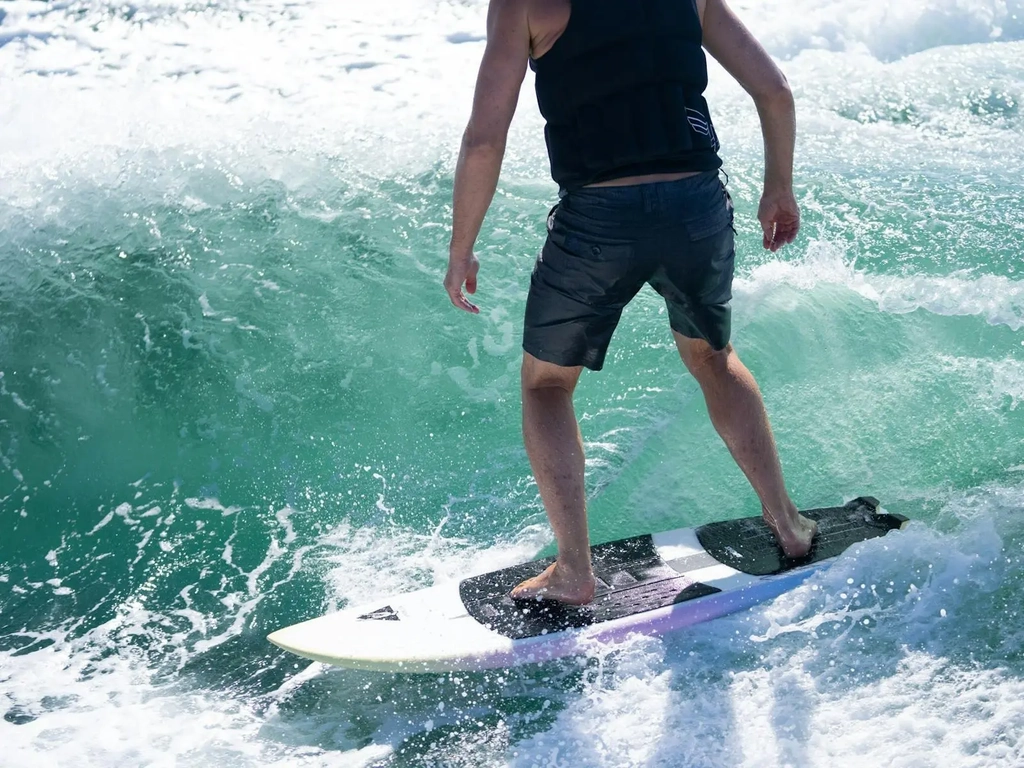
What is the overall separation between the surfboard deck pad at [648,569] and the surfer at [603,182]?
0.09 meters

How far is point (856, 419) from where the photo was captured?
Answer: 416 centimetres

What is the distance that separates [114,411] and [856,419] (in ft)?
9.98

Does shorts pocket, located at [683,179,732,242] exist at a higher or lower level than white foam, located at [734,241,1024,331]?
higher

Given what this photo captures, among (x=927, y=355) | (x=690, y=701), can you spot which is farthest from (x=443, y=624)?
(x=927, y=355)

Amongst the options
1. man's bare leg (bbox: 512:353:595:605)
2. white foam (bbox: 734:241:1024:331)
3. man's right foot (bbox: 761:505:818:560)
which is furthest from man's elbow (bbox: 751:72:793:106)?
white foam (bbox: 734:241:1024:331)

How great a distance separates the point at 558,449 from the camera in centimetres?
299

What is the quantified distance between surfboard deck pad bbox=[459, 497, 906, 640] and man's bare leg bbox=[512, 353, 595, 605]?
174 mm

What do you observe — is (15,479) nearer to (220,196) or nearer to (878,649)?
(220,196)

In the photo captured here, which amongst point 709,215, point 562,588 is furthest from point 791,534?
point 709,215

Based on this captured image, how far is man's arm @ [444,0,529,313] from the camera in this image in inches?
102

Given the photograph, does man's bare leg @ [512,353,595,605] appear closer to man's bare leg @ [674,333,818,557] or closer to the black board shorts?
the black board shorts

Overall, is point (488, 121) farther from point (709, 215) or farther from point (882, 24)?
point (882, 24)

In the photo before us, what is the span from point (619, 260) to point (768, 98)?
0.67m

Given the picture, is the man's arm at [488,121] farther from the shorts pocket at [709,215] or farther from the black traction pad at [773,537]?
the black traction pad at [773,537]
